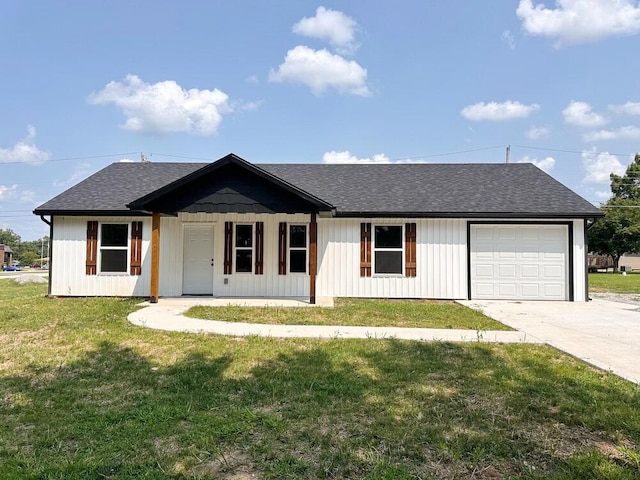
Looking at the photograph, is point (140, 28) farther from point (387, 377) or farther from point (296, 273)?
point (387, 377)

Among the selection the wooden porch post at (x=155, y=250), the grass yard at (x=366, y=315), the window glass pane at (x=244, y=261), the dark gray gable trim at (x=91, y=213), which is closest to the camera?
the grass yard at (x=366, y=315)

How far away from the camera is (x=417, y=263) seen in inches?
448

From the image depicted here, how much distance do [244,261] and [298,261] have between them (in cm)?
163

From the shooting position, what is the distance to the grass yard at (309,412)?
267cm

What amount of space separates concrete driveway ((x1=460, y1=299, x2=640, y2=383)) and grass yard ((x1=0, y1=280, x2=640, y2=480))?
53cm

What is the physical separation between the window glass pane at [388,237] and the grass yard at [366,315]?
7.20 feet

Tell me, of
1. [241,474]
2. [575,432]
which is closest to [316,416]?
[241,474]

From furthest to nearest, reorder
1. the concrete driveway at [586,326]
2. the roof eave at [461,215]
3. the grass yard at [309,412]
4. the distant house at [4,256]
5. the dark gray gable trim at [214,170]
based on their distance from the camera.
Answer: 1. the distant house at [4,256]
2. the roof eave at [461,215]
3. the dark gray gable trim at [214,170]
4. the concrete driveway at [586,326]
5. the grass yard at [309,412]

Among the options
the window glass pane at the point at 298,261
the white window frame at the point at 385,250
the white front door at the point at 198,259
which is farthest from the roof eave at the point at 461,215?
the white front door at the point at 198,259

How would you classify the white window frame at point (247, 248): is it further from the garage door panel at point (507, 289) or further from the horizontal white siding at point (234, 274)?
the garage door panel at point (507, 289)

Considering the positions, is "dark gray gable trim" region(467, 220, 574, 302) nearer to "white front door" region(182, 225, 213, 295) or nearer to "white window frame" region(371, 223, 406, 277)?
"white window frame" region(371, 223, 406, 277)

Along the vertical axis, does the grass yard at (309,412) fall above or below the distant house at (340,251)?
below

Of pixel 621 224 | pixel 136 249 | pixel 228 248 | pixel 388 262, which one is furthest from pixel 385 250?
pixel 621 224

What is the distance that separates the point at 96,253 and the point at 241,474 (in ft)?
35.7
